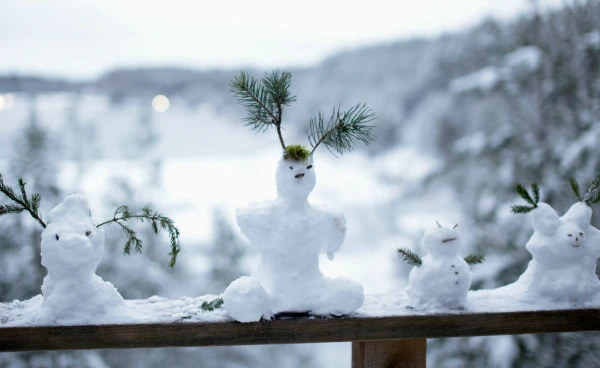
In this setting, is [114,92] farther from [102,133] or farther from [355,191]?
[355,191]

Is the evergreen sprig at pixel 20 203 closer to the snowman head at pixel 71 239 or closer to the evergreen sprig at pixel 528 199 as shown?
the snowman head at pixel 71 239

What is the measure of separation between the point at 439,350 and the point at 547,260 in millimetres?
1518

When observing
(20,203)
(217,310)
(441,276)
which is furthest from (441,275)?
(20,203)

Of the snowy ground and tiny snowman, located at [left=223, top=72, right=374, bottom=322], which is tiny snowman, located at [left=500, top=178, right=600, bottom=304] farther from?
tiny snowman, located at [left=223, top=72, right=374, bottom=322]

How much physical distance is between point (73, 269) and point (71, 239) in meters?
0.05

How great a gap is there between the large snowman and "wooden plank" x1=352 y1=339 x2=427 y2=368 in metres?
0.09

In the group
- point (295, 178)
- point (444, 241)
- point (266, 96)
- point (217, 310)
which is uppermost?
point (266, 96)

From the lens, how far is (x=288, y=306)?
92 cm

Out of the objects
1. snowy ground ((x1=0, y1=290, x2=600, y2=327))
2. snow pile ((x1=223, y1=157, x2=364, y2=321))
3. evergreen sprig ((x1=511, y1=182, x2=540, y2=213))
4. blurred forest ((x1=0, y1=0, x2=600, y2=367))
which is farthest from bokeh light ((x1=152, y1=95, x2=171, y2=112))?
evergreen sprig ((x1=511, y1=182, x2=540, y2=213))

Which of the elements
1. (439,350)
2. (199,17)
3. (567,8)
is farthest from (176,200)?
(567,8)

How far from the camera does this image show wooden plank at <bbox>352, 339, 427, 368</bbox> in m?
1.02

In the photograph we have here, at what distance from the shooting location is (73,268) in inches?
33.9

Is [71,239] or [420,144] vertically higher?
[420,144]

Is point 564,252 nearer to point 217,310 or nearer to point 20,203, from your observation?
point 217,310
